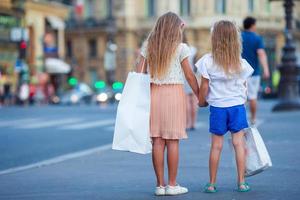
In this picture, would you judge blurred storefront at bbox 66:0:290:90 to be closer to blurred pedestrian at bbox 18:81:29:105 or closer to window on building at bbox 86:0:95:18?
window on building at bbox 86:0:95:18

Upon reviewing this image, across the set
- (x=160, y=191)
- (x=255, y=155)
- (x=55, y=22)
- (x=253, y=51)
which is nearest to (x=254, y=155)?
(x=255, y=155)

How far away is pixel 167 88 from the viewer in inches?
291

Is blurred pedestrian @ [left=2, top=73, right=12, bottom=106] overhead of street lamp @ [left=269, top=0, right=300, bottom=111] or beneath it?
beneath

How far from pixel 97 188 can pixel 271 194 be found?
1.68 m

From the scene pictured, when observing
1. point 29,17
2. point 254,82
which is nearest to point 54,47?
point 29,17

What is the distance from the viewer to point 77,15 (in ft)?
228

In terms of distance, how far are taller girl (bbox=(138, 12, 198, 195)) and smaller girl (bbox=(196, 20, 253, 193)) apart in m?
0.18

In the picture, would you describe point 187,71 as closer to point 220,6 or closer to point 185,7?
point 220,6

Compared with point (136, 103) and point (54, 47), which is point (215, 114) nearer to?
point (136, 103)

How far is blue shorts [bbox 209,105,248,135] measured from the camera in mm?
7387

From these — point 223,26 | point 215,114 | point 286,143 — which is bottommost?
point 286,143

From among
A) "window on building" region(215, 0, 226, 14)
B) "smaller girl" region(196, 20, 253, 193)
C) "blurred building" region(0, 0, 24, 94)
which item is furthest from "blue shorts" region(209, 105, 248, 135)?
"window on building" region(215, 0, 226, 14)

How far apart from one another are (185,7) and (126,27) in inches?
202

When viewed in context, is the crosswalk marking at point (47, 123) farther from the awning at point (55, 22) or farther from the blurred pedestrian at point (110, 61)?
the blurred pedestrian at point (110, 61)
